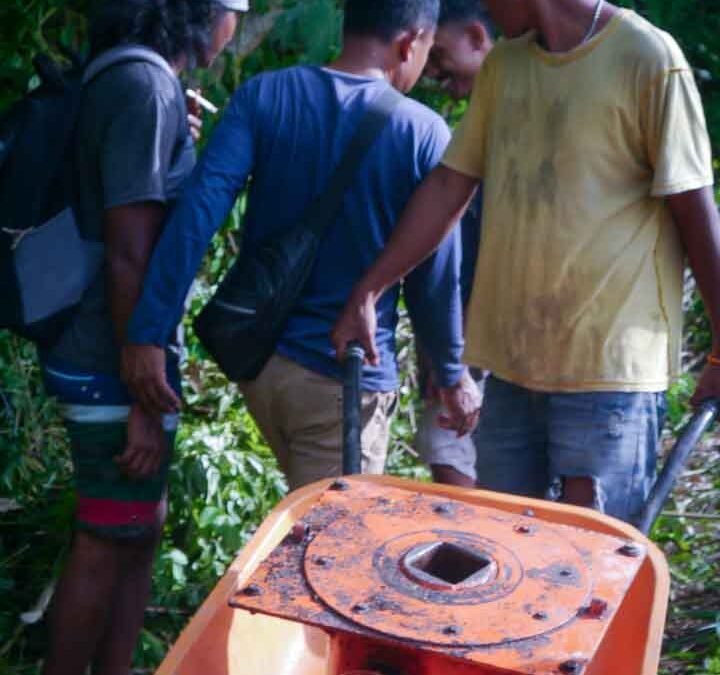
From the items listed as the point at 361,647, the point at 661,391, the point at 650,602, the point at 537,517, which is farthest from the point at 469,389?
the point at 361,647

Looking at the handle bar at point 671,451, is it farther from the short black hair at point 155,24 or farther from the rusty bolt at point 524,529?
the short black hair at point 155,24

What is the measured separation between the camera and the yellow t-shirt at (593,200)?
2.55 m

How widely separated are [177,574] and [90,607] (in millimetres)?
904

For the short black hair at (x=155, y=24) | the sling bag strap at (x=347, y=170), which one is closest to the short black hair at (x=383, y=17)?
the sling bag strap at (x=347, y=170)

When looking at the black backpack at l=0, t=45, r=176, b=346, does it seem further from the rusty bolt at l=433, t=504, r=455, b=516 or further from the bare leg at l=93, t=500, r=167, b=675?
the rusty bolt at l=433, t=504, r=455, b=516

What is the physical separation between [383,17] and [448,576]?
1.76 m

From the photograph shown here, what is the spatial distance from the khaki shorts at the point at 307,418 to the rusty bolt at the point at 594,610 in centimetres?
140

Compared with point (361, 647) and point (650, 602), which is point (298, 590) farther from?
point (650, 602)

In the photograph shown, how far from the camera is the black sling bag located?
120 inches

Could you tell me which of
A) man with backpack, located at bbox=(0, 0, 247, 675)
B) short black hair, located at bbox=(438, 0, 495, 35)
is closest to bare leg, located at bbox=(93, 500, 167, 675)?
man with backpack, located at bbox=(0, 0, 247, 675)

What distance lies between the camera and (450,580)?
191 centimetres

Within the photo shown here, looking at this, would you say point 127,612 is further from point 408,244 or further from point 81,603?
point 408,244

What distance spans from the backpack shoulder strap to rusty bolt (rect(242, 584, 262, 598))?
1563mm

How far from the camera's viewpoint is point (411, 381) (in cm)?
574
